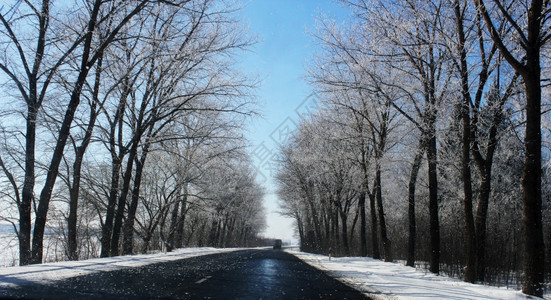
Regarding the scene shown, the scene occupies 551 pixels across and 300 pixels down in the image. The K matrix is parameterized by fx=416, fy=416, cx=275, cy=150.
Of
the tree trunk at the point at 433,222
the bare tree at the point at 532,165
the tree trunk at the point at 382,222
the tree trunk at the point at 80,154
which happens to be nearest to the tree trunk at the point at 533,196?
the bare tree at the point at 532,165

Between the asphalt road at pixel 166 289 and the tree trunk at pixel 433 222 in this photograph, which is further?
the tree trunk at pixel 433 222

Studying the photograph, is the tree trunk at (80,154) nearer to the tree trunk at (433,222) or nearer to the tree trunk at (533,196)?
the tree trunk at (433,222)

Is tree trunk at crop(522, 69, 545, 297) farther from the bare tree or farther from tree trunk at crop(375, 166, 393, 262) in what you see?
tree trunk at crop(375, 166, 393, 262)

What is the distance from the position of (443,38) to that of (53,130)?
1970 cm

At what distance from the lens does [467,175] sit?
1341 cm

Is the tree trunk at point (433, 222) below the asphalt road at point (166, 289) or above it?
above

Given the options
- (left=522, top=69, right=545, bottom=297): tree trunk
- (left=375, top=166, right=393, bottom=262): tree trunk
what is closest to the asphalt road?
(left=522, top=69, right=545, bottom=297): tree trunk

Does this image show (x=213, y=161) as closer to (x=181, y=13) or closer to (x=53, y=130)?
(x=53, y=130)

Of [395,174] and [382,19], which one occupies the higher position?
[382,19]

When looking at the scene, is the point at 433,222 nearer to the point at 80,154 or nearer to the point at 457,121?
the point at 457,121

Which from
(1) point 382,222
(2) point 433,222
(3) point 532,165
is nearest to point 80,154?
(1) point 382,222

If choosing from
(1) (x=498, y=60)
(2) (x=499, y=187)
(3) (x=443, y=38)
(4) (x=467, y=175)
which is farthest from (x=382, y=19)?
(2) (x=499, y=187)

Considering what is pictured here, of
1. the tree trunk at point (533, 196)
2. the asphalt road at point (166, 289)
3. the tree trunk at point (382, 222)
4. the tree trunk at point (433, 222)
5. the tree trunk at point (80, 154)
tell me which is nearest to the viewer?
the asphalt road at point (166, 289)

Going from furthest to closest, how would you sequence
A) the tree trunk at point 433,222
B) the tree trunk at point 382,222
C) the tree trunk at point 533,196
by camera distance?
the tree trunk at point 382,222 < the tree trunk at point 433,222 < the tree trunk at point 533,196
